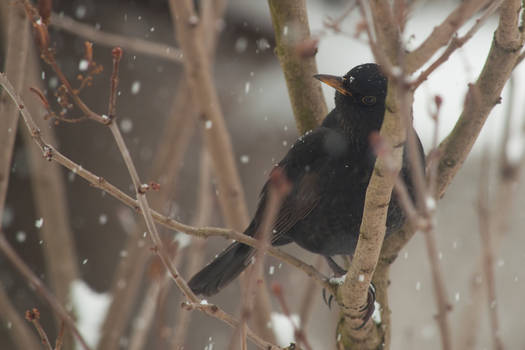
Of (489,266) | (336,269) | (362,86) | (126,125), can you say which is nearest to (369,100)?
(362,86)

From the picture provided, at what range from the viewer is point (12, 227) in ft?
16.0

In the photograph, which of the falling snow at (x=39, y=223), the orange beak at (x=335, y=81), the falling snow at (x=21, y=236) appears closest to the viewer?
the orange beak at (x=335, y=81)

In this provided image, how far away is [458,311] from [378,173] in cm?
499

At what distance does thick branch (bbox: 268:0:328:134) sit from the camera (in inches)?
111

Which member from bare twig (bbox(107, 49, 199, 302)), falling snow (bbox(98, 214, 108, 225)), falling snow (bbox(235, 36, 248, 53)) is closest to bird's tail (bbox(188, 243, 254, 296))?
bare twig (bbox(107, 49, 199, 302))

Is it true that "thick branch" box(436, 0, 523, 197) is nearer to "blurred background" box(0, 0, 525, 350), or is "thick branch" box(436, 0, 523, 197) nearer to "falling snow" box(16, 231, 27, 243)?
"blurred background" box(0, 0, 525, 350)

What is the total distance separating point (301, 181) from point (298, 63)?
21.5 inches

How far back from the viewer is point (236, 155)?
18.4 feet

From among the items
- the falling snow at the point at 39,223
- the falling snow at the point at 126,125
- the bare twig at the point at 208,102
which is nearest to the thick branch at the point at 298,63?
the bare twig at the point at 208,102

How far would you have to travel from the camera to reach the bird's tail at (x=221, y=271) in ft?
9.73

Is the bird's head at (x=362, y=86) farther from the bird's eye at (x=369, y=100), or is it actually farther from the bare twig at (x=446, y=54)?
the bare twig at (x=446, y=54)

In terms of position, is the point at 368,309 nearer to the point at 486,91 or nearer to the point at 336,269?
the point at 336,269

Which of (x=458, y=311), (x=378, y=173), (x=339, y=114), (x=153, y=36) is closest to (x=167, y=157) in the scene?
(x=339, y=114)

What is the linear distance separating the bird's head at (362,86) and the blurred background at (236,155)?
1.66 m
